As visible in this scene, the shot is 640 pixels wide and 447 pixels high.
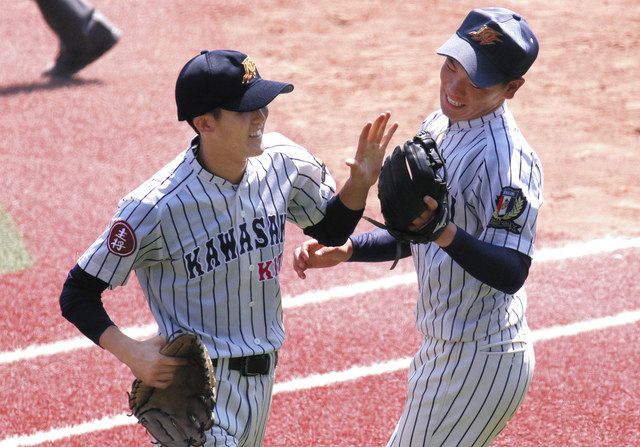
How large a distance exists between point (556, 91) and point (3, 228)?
468cm

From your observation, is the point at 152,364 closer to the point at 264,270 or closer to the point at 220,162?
the point at 264,270

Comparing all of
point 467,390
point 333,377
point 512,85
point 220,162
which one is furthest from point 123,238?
point 333,377

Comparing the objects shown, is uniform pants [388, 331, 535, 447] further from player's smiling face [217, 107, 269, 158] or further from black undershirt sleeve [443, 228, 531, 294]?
player's smiling face [217, 107, 269, 158]

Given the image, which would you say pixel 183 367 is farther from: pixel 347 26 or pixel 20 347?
pixel 347 26

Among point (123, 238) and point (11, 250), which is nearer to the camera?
point (123, 238)

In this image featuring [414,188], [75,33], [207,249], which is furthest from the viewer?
[75,33]

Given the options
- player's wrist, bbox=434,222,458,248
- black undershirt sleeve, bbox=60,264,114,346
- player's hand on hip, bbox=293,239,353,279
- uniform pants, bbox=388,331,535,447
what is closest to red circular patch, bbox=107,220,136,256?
black undershirt sleeve, bbox=60,264,114,346

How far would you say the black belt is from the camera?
132 inches

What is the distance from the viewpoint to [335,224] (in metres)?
3.54

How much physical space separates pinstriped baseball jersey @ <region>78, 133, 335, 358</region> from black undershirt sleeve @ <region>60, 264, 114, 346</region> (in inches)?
1.5

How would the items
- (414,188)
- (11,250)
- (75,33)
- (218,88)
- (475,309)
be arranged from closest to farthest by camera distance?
(414,188)
(218,88)
(475,309)
(11,250)
(75,33)

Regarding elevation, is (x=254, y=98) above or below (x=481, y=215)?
above

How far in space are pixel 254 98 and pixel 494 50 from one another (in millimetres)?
752

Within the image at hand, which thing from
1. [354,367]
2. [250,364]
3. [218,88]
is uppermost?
[218,88]
